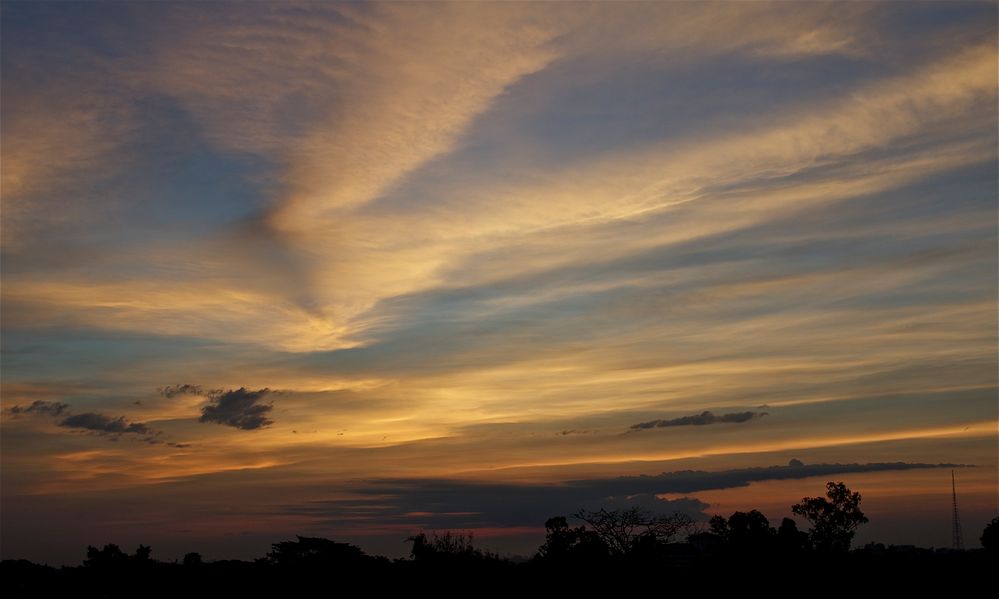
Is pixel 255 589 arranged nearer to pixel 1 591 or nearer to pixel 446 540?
pixel 1 591

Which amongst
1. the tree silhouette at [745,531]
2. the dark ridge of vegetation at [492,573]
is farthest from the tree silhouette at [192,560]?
the tree silhouette at [745,531]

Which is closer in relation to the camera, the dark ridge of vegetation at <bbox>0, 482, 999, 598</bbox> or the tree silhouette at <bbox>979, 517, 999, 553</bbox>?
the dark ridge of vegetation at <bbox>0, 482, 999, 598</bbox>

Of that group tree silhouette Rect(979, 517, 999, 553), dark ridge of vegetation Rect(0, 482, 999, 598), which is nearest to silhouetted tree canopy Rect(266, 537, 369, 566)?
dark ridge of vegetation Rect(0, 482, 999, 598)

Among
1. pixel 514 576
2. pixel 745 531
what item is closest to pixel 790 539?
pixel 745 531

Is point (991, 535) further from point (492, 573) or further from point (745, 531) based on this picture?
point (492, 573)

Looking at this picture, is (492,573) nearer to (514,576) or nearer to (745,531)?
(514,576)

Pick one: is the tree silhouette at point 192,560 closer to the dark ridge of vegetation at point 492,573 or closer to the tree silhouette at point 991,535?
the dark ridge of vegetation at point 492,573

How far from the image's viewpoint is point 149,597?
6631 cm

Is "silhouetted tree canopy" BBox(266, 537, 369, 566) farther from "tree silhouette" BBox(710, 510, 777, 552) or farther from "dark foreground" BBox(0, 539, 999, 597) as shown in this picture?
"tree silhouette" BBox(710, 510, 777, 552)

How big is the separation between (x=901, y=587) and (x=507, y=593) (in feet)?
82.4

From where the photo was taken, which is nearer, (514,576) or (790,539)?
(514,576)

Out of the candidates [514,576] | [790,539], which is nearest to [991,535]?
[790,539]

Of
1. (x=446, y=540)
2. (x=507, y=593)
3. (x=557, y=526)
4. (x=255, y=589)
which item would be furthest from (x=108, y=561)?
(x=557, y=526)

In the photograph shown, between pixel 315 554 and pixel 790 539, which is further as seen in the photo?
pixel 790 539
